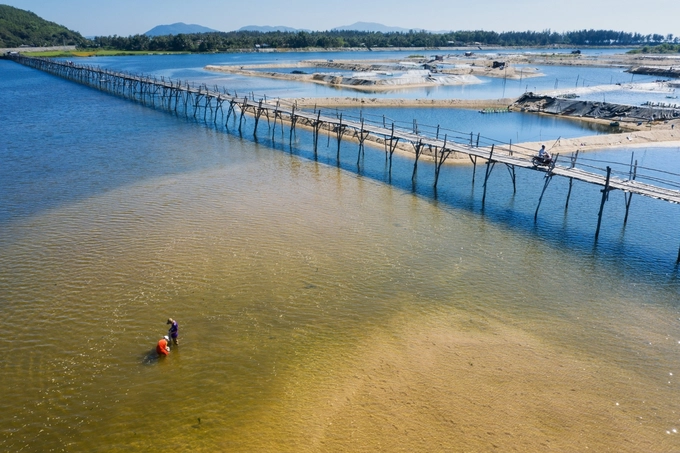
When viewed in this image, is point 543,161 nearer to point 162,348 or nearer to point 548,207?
point 548,207

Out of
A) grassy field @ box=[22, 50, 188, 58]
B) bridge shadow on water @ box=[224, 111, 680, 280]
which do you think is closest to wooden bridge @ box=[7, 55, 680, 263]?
bridge shadow on water @ box=[224, 111, 680, 280]

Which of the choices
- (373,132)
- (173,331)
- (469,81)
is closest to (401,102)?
(373,132)

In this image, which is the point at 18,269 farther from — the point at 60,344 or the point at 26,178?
the point at 26,178

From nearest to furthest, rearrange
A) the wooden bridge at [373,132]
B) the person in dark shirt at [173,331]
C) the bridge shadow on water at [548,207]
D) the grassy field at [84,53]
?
the person in dark shirt at [173,331] < the bridge shadow on water at [548,207] < the wooden bridge at [373,132] < the grassy field at [84,53]

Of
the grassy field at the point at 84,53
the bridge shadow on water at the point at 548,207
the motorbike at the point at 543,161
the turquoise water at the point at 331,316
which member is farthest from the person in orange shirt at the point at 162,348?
the grassy field at the point at 84,53

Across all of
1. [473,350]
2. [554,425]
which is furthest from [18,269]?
[554,425]

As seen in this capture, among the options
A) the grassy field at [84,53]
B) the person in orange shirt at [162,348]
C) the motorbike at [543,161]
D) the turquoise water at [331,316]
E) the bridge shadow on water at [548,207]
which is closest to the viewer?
the turquoise water at [331,316]

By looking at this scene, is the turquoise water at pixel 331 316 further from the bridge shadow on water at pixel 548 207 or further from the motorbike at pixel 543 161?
the motorbike at pixel 543 161
